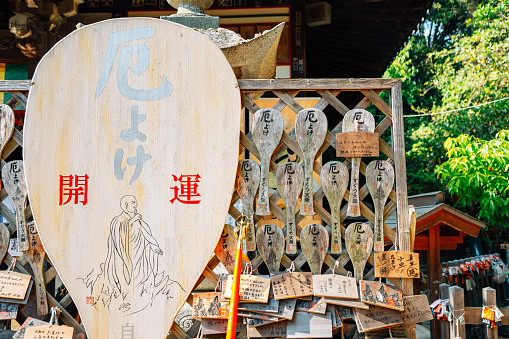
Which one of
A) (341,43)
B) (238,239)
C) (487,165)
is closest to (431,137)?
(487,165)

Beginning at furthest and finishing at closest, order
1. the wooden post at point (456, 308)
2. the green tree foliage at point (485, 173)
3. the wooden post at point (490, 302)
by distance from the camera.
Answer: the green tree foliage at point (485, 173) < the wooden post at point (490, 302) < the wooden post at point (456, 308)

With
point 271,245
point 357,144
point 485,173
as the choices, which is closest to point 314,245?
point 271,245

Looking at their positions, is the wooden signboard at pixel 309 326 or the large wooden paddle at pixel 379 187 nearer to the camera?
the wooden signboard at pixel 309 326

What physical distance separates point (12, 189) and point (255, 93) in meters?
1.90

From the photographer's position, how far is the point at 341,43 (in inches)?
379

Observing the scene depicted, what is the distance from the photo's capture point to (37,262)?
3.44 metres

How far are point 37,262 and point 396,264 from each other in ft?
8.41

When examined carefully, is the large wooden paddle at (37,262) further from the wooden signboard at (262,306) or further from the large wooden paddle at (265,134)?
the large wooden paddle at (265,134)

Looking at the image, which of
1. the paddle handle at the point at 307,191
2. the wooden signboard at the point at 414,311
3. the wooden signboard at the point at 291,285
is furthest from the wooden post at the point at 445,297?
the paddle handle at the point at 307,191

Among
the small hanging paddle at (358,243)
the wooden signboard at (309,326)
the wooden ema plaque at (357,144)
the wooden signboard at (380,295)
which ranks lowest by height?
the wooden signboard at (309,326)

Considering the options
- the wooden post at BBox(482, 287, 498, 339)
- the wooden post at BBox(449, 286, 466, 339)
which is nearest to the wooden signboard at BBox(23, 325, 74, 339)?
the wooden post at BBox(449, 286, 466, 339)

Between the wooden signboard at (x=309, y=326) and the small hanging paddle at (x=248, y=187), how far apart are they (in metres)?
0.57

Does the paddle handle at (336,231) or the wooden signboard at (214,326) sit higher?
the paddle handle at (336,231)

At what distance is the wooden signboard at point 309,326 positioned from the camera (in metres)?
3.21
